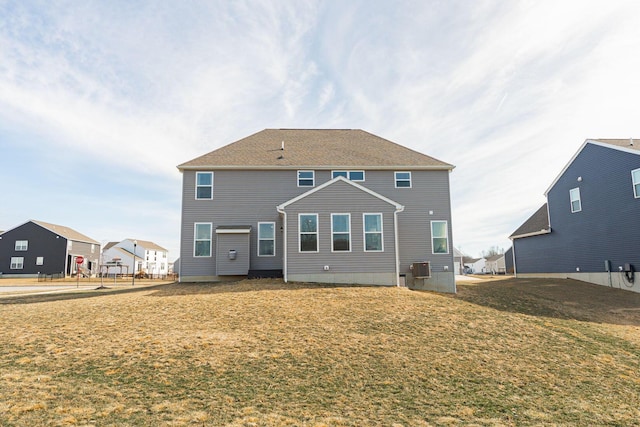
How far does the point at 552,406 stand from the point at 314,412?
3852 mm

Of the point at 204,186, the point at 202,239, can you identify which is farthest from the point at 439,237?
the point at 204,186

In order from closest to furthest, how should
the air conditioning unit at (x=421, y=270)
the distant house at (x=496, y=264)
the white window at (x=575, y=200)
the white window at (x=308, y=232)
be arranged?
the white window at (x=308, y=232)
the air conditioning unit at (x=421, y=270)
the white window at (x=575, y=200)
the distant house at (x=496, y=264)

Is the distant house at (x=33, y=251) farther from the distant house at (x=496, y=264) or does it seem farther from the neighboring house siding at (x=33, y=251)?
the distant house at (x=496, y=264)

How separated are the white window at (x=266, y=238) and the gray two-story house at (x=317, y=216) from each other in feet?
0.16

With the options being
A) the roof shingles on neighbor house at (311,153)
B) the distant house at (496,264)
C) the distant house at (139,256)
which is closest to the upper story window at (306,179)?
the roof shingles on neighbor house at (311,153)

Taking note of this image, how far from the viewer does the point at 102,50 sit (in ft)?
43.4

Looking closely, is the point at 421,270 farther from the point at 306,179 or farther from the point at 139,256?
the point at 139,256

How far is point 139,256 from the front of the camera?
2483 inches

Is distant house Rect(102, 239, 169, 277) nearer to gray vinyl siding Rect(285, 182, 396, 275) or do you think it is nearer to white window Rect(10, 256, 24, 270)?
white window Rect(10, 256, 24, 270)

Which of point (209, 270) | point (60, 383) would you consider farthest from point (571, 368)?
point (209, 270)

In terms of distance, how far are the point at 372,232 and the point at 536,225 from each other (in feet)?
56.6

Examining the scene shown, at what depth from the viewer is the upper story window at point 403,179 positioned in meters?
19.3

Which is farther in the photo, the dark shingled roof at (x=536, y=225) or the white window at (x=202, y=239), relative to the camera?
the dark shingled roof at (x=536, y=225)

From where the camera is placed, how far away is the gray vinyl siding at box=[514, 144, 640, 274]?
62.3ft
